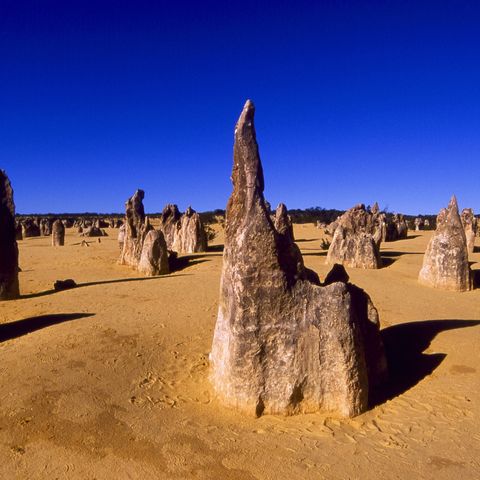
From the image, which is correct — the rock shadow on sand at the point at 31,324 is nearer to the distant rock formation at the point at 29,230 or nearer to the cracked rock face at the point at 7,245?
the cracked rock face at the point at 7,245

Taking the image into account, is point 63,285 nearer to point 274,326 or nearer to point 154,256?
point 154,256

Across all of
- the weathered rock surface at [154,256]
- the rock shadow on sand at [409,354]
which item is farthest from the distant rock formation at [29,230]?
the rock shadow on sand at [409,354]

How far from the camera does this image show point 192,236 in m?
20.4

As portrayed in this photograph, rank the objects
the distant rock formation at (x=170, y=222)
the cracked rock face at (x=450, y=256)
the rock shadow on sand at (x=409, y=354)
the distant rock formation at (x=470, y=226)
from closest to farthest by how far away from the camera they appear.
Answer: the rock shadow on sand at (x=409, y=354) → the cracked rock face at (x=450, y=256) → the distant rock formation at (x=470, y=226) → the distant rock formation at (x=170, y=222)

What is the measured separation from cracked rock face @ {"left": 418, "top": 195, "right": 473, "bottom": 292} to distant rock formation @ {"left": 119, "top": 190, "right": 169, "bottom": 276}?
817 cm

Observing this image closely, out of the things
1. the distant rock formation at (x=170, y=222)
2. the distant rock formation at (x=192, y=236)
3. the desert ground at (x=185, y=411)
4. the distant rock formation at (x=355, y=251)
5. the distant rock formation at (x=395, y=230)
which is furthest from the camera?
the distant rock formation at (x=395, y=230)

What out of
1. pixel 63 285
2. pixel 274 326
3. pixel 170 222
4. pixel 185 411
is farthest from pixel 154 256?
pixel 274 326

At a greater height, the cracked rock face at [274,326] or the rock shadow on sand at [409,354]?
the cracked rock face at [274,326]

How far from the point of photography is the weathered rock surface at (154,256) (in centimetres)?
1494

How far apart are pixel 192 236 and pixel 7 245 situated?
1002 centimetres

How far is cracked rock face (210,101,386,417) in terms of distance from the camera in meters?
5.11

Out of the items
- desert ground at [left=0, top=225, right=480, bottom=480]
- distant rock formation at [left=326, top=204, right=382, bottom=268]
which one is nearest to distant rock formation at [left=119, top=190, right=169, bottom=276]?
desert ground at [left=0, top=225, right=480, bottom=480]

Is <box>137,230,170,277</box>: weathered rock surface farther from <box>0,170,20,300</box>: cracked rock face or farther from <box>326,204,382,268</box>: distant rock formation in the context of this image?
<box>326,204,382,268</box>: distant rock formation

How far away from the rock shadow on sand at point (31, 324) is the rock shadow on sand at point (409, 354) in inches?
221
